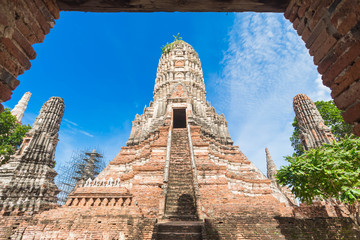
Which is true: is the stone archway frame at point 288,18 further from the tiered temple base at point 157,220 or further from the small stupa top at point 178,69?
the small stupa top at point 178,69

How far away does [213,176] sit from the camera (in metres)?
10.6

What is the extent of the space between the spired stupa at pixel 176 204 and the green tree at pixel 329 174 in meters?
1.02

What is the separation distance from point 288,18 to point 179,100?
16.3 meters

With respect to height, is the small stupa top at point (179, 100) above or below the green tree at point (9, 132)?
above

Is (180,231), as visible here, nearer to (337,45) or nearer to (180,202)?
(180,202)

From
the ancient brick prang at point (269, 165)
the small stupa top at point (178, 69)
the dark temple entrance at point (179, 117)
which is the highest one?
the small stupa top at point (178, 69)

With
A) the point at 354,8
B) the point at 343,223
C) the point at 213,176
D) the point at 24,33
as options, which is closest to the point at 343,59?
the point at 354,8

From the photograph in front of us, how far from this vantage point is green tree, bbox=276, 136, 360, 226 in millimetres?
6492

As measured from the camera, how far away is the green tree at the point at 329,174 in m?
6.49

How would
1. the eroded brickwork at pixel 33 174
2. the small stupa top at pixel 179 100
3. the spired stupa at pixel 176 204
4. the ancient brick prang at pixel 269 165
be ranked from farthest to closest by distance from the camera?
1. the ancient brick prang at pixel 269 165
2. the small stupa top at pixel 179 100
3. the eroded brickwork at pixel 33 174
4. the spired stupa at pixel 176 204

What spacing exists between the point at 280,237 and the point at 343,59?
6.56m

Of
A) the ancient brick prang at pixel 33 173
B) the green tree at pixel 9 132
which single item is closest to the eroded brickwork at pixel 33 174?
the ancient brick prang at pixel 33 173

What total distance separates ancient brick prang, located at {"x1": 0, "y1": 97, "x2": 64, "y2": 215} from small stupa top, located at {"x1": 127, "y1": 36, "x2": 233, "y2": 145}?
6592mm

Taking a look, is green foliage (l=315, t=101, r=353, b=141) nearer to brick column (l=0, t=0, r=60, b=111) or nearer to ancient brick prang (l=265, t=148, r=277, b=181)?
ancient brick prang (l=265, t=148, r=277, b=181)
